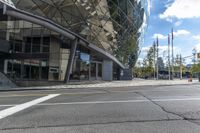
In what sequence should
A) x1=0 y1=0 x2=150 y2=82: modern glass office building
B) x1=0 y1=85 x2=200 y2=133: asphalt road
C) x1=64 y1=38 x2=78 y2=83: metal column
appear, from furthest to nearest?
x1=0 y1=0 x2=150 y2=82: modern glass office building, x1=64 y1=38 x2=78 y2=83: metal column, x1=0 y1=85 x2=200 y2=133: asphalt road

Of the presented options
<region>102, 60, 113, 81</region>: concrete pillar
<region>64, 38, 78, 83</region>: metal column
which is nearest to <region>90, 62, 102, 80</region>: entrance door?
<region>102, 60, 113, 81</region>: concrete pillar

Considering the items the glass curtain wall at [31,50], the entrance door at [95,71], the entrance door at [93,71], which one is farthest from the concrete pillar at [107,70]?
the glass curtain wall at [31,50]

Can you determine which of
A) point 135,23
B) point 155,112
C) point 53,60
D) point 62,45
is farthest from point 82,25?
point 155,112

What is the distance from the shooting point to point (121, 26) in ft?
150

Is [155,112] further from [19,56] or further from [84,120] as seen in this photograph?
[19,56]

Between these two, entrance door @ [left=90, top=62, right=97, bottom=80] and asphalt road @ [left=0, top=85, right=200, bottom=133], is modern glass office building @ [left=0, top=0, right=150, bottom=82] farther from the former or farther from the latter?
asphalt road @ [left=0, top=85, right=200, bottom=133]

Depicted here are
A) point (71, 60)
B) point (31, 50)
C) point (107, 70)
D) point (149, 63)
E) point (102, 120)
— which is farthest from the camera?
point (149, 63)

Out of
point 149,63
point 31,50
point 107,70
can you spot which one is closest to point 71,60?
point 31,50

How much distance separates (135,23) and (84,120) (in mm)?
46284

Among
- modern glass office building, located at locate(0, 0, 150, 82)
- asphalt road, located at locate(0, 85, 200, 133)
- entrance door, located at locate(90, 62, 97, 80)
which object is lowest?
asphalt road, located at locate(0, 85, 200, 133)

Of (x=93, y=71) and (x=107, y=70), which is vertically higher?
(x=107, y=70)

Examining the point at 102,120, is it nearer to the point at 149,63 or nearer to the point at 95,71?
the point at 95,71

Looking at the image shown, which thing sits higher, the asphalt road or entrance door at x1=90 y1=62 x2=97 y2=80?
entrance door at x1=90 y1=62 x2=97 y2=80

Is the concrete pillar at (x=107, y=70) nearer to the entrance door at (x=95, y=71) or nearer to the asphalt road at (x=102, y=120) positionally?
the entrance door at (x=95, y=71)
